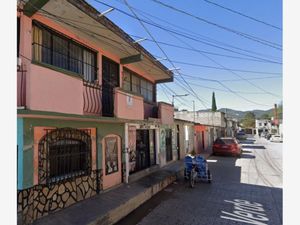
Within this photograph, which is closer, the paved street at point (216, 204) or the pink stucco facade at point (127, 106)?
the paved street at point (216, 204)

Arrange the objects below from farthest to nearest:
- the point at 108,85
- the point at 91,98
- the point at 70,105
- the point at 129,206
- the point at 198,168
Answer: the point at 198,168 < the point at 108,85 < the point at 91,98 < the point at 129,206 < the point at 70,105

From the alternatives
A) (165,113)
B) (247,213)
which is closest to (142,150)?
(165,113)

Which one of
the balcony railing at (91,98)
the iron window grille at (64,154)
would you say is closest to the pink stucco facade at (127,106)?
the balcony railing at (91,98)

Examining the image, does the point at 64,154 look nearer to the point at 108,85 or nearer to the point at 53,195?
the point at 53,195

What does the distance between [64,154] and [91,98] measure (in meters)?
2.08

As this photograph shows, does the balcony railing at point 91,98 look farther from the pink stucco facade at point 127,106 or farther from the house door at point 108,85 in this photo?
the pink stucco facade at point 127,106

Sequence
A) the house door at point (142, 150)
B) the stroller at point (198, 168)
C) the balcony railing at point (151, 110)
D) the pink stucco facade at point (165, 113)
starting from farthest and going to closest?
the pink stucco facade at point (165, 113)
the balcony railing at point (151, 110)
the house door at point (142, 150)
the stroller at point (198, 168)

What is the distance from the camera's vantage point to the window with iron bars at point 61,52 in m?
5.68

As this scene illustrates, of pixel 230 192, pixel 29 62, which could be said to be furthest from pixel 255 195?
pixel 29 62

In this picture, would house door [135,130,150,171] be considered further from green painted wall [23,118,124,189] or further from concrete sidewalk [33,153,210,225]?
green painted wall [23,118,124,189]

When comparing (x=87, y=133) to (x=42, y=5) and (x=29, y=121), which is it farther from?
(x=42, y=5)

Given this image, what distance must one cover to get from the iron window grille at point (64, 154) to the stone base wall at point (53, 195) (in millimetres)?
181

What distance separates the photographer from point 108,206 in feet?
19.6
